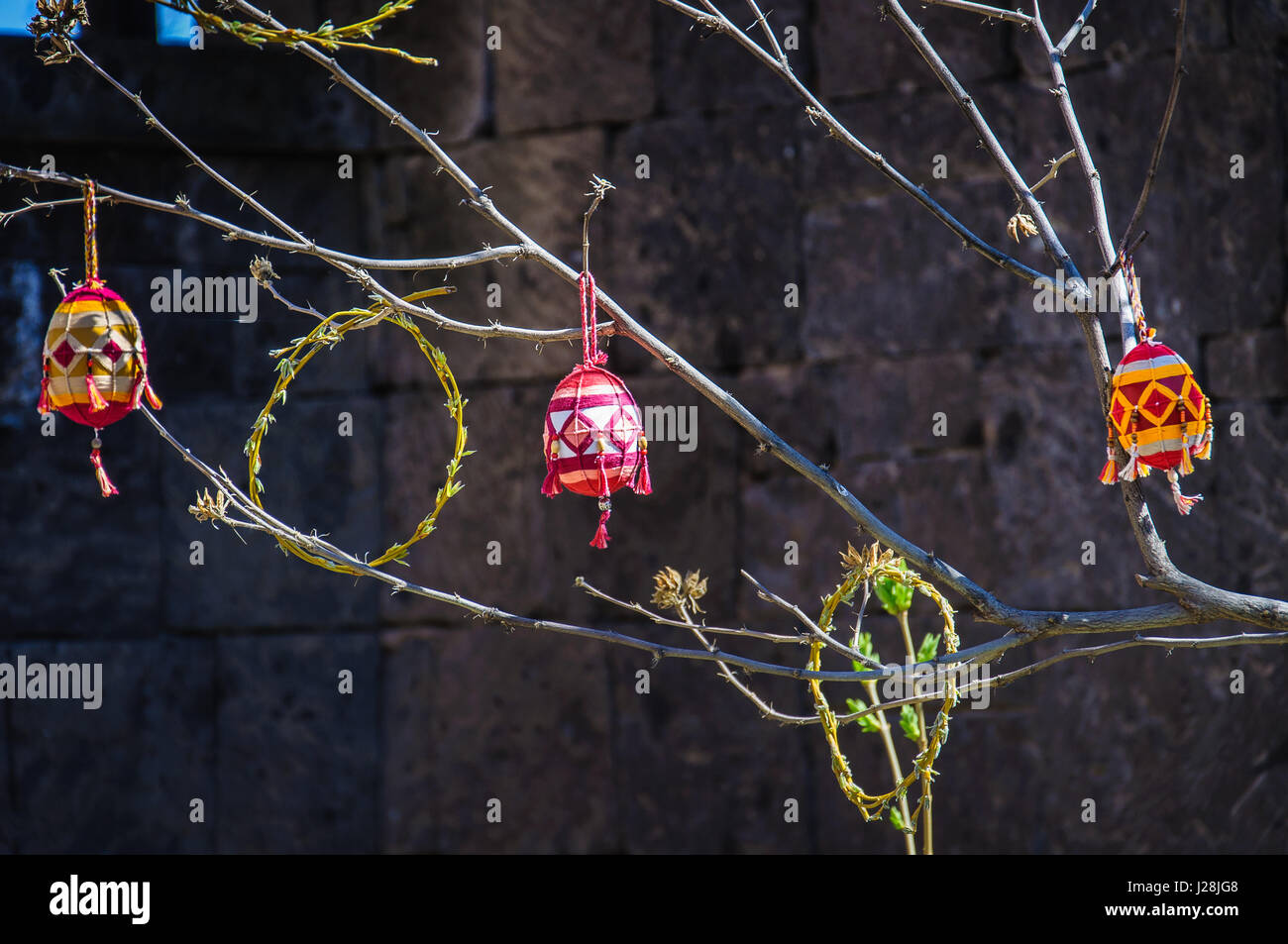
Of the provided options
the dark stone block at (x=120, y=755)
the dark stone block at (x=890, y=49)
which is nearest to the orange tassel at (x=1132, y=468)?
the dark stone block at (x=890, y=49)

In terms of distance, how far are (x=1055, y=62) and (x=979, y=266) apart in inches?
65.2

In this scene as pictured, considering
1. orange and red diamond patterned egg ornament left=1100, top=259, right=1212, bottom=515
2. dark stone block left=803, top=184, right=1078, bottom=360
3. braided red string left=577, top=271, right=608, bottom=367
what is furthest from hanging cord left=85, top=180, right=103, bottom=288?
dark stone block left=803, top=184, right=1078, bottom=360

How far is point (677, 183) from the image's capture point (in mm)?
3541

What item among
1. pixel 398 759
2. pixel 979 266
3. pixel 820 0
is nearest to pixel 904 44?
pixel 820 0

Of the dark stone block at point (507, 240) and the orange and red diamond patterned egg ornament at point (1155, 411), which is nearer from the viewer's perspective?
the orange and red diamond patterned egg ornament at point (1155, 411)

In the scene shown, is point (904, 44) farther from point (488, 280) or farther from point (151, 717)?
point (151, 717)

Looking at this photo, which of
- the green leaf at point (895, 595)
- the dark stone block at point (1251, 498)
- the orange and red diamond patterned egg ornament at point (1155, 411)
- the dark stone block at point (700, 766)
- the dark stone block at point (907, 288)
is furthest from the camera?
the dark stone block at point (700, 766)

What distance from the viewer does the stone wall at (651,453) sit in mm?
3201

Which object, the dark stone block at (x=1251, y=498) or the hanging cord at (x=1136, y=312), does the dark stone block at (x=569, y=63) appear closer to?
the dark stone block at (x=1251, y=498)

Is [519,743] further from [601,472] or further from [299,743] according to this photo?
[601,472]

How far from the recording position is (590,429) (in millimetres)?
1646

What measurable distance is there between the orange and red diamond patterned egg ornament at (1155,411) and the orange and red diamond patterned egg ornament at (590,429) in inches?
26.7

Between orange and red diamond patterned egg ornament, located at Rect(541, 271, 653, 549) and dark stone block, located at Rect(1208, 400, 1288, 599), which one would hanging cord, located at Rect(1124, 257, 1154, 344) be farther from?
dark stone block, located at Rect(1208, 400, 1288, 599)

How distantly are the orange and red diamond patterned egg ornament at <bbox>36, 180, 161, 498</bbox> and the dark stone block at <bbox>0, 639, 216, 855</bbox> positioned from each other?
200cm
